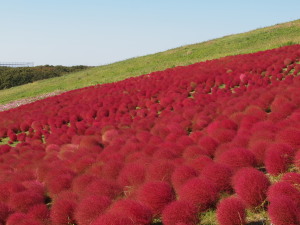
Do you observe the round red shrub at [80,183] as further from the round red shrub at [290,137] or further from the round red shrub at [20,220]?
the round red shrub at [290,137]

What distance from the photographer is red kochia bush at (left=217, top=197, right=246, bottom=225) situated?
105 inches

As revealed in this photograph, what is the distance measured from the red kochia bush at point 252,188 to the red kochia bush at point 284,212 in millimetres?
337

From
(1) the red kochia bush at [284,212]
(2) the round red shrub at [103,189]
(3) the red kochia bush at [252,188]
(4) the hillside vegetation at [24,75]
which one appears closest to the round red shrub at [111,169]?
(2) the round red shrub at [103,189]

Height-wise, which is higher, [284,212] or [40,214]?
[284,212]

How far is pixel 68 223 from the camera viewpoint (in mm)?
3443

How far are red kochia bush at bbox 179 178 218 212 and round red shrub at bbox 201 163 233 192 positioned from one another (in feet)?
0.43

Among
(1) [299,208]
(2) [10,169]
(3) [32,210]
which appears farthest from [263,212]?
(2) [10,169]

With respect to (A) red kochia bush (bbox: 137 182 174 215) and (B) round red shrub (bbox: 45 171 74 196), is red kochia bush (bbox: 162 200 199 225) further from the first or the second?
(B) round red shrub (bbox: 45 171 74 196)

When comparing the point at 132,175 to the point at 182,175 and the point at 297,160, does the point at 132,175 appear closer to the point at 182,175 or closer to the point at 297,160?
the point at 182,175

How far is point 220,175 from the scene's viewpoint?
3324 mm

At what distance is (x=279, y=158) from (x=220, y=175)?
0.64 m

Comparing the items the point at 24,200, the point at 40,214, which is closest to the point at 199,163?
the point at 40,214

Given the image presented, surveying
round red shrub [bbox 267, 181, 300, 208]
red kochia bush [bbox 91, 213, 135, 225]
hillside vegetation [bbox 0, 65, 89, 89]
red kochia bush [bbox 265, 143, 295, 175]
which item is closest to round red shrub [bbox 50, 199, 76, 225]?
red kochia bush [bbox 91, 213, 135, 225]

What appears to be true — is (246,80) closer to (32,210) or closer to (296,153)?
(296,153)
